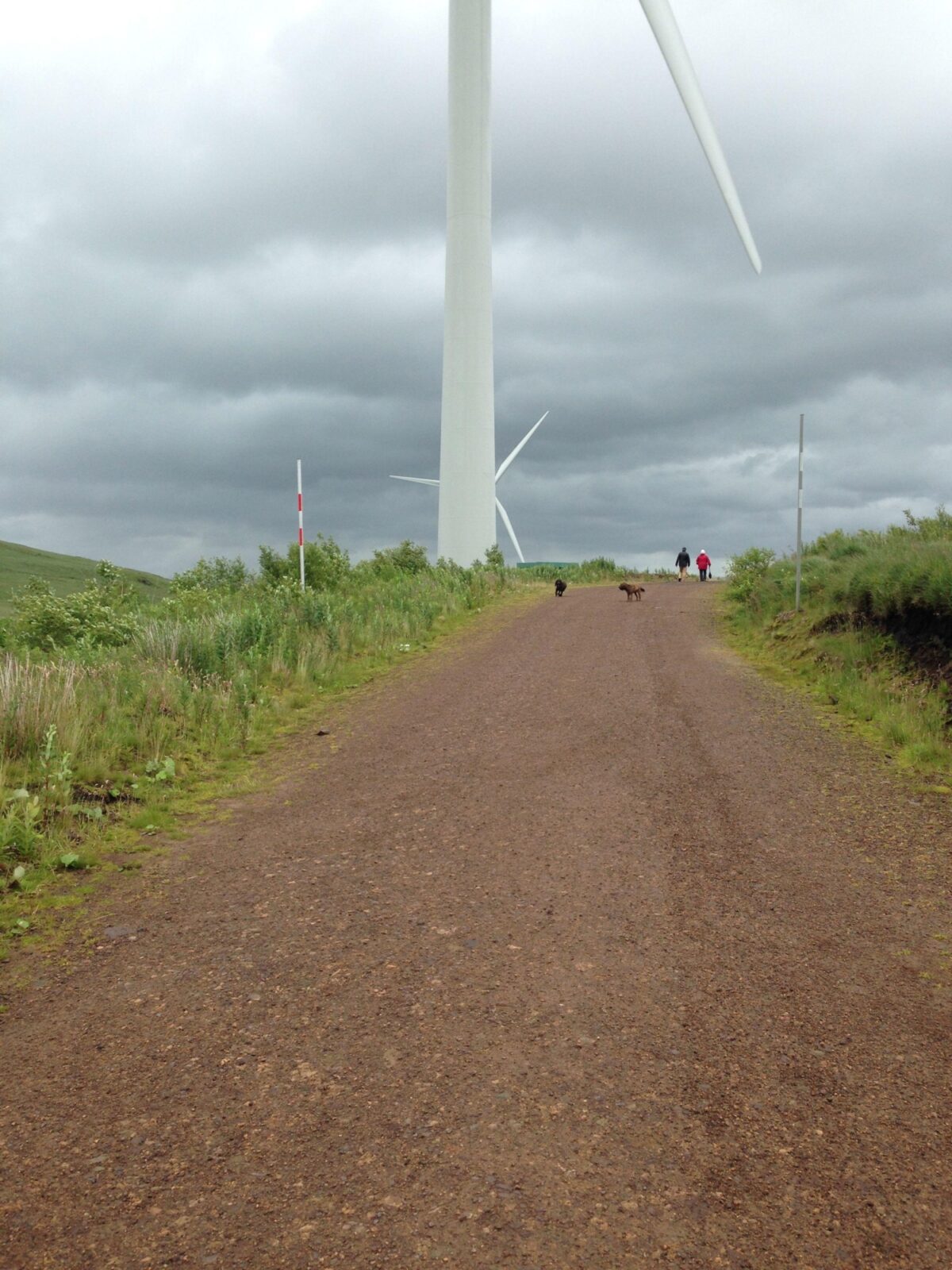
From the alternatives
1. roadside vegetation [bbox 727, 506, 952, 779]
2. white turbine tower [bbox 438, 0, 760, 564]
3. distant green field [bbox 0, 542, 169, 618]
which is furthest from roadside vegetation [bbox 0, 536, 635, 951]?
distant green field [bbox 0, 542, 169, 618]

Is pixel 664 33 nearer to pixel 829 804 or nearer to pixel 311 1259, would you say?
pixel 829 804

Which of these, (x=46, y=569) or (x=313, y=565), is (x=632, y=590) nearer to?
(x=313, y=565)

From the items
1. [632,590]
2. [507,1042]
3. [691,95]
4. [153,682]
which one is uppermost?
[691,95]

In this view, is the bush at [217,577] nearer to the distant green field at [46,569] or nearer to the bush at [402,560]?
the bush at [402,560]

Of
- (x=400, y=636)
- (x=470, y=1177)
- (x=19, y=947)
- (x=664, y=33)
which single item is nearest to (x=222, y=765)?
(x=19, y=947)

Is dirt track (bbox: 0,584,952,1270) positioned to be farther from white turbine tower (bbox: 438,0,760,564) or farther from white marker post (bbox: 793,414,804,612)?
white turbine tower (bbox: 438,0,760,564)

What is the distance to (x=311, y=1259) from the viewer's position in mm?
3273

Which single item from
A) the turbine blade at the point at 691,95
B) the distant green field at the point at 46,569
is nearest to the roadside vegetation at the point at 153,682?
the turbine blade at the point at 691,95

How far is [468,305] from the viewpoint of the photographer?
2748cm

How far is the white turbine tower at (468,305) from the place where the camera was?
26828mm

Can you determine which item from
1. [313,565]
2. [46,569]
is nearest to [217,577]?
[313,565]

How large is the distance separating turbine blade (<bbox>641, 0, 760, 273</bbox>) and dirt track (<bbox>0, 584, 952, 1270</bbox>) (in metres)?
15.2

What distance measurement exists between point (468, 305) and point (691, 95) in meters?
8.54

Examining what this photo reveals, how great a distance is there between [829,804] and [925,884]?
1.71 m
